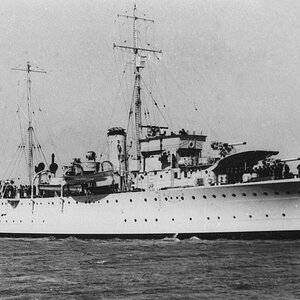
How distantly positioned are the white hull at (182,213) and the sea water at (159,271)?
1.07m

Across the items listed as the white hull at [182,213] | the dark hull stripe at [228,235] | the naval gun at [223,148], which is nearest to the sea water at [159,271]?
the dark hull stripe at [228,235]

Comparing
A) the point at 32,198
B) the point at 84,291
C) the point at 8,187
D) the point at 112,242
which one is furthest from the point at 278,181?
the point at 8,187

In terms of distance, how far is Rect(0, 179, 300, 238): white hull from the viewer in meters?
27.2

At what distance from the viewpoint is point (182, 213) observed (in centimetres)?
3009

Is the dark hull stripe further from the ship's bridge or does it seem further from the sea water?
the ship's bridge

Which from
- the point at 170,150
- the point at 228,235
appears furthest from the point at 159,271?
the point at 170,150

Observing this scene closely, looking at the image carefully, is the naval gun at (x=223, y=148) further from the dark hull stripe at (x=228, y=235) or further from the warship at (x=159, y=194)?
the dark hull stripe at (x=228, y=235)

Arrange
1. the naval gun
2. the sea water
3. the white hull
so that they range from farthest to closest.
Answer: the naval gun < the white hull < the sea water

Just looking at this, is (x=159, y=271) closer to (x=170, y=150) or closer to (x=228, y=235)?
(x=228, y=235)

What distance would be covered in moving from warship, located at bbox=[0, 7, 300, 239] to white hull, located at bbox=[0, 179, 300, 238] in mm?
49

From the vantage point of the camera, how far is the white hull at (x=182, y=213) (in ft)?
89.4

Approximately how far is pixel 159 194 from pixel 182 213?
1805 millimetres

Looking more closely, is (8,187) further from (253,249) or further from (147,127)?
(253,249)

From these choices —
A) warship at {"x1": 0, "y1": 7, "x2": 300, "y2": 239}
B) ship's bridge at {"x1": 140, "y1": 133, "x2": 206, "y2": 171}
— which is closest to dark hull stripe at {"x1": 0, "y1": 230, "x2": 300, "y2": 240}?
warship at {"x1": 0, "y1": 7, "x2": 300, "y2": 239}
